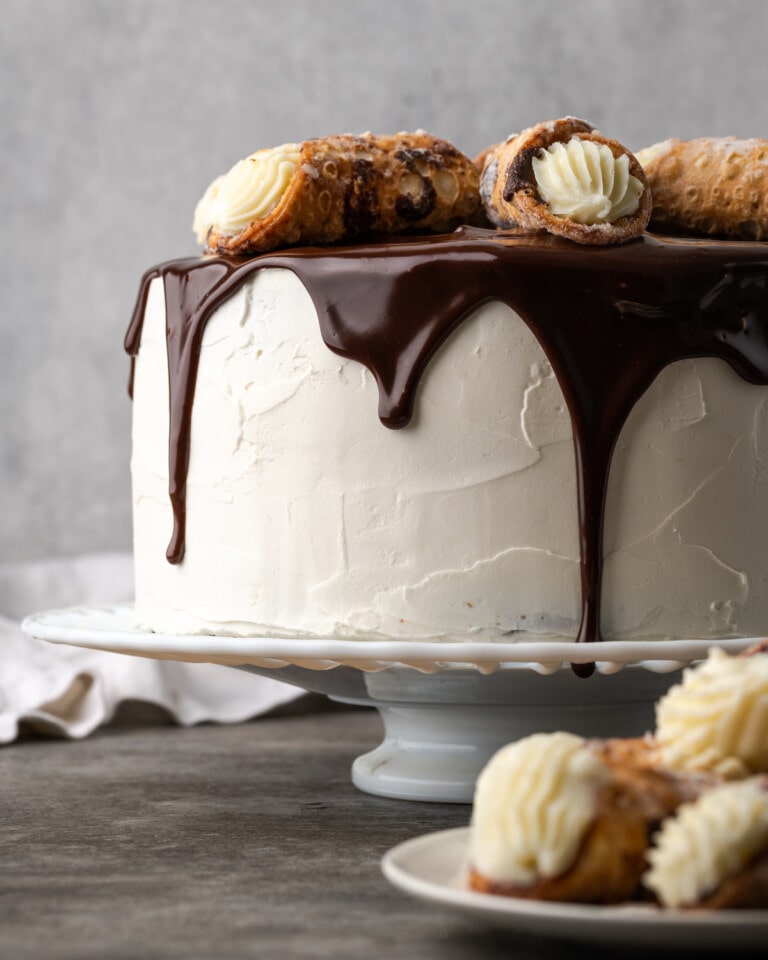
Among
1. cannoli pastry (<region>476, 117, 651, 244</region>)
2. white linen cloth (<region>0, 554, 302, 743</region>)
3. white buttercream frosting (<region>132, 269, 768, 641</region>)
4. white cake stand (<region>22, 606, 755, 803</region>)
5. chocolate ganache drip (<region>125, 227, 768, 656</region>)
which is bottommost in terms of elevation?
white linen cloth (<region>0, 554, 302, 743</region>)

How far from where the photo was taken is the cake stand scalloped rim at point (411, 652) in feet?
4.92

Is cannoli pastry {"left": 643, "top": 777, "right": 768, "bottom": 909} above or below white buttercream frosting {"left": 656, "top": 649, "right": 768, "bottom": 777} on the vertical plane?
below

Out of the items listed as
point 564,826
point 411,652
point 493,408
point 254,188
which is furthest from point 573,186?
point 564,826

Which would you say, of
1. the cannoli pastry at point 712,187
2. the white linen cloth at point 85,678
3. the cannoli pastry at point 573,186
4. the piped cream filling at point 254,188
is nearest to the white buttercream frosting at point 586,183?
the cannoli pastry at point 573,186

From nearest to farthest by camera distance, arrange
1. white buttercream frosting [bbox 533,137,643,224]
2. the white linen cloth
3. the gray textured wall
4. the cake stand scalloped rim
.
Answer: the cake stand scalloped rim → white buttercream frosting [bbox 533,137,643,224] → the white linen cloth → the gray textured wall

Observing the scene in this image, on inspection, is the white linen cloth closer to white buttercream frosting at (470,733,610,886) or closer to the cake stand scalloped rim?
the cake stand scalloped rim

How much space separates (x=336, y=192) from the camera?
5.50 feet

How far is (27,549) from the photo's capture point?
11.2ft

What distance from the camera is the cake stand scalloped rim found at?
1500mm

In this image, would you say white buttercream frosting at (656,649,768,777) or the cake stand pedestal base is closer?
white buttercream frosting at (656,649,768,777)

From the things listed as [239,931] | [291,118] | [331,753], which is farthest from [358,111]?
[239,931]

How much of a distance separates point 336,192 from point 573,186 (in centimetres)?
26

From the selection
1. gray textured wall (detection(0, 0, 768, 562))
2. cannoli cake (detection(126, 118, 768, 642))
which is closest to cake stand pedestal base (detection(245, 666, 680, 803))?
cannoli cake (detection(126, 118, 768, 642))

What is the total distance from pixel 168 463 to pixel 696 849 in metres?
0.94
